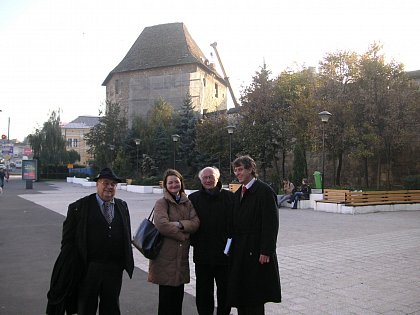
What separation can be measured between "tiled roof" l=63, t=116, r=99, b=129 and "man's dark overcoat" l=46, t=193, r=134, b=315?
91.2m

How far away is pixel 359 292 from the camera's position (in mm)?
5457

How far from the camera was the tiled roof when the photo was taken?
92812 millimetres

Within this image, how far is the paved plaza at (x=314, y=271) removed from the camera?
197 inches

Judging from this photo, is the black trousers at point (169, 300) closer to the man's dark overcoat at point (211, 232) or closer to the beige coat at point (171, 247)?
the beige coat at point (171, 247)

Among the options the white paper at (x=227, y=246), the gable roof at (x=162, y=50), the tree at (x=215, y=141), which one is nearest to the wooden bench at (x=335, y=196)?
the tree at (x=215, y=141)

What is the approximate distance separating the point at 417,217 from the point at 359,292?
1057 centimetres

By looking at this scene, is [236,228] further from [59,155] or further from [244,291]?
[59,155]

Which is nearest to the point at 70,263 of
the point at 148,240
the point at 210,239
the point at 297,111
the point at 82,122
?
the point at 148,240

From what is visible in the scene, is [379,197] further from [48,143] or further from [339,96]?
[48,143]

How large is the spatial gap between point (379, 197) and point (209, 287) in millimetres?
14419

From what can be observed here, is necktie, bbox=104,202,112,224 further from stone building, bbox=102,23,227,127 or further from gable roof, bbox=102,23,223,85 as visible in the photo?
gable roof, bbox=102,23,223,85

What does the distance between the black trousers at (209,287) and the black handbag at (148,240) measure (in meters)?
0.54

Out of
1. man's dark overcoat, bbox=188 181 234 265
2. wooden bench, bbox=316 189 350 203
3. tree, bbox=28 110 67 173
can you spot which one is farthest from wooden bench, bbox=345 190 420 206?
tree, bbox=28 110 67 173

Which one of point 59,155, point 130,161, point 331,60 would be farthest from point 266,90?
point 59,155
